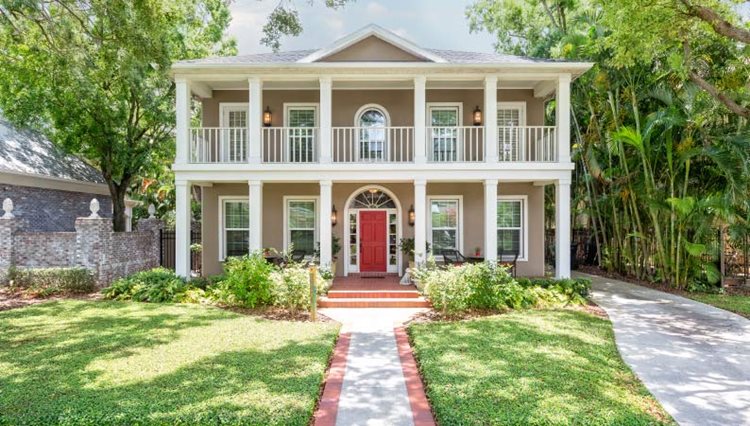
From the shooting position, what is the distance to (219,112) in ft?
41.5

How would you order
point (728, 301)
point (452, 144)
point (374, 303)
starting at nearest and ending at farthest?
point (374, 303)
point (728, 301)
point (452, 144)

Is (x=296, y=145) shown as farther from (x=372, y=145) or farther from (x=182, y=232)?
(x=182, y=232)

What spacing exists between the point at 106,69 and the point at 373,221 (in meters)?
8.13

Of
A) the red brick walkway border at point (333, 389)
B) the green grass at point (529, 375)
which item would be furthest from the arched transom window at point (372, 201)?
the red brick walkway border at point (333, 389)

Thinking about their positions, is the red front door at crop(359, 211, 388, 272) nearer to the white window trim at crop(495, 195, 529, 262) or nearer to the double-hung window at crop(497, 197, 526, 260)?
the double-hung window at crop(497, 197, 526, 260)

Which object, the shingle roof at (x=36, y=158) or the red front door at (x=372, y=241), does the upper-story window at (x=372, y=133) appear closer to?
the red front door at (x=372, y=241)

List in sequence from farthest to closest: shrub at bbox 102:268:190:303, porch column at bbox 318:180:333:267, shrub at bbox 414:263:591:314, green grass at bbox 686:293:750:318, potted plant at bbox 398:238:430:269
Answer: potted plant at bbox 398:238:430:269
porch column at bbox 318:180:333:267
shrub at bbox 102:268:190:303
green grass at bbox 686:293:750:318
shrub at bbox 414:263:591:314

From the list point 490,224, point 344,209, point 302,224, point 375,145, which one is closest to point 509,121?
point 490,224

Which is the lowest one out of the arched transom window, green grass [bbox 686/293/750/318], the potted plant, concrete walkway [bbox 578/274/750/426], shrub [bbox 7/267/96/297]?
concrete walkway [bbox 578/274/750/426]

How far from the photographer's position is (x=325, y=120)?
10.8 m

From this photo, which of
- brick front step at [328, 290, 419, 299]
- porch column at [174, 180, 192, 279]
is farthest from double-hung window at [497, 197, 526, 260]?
porch column at [174, 180, 192, 279]

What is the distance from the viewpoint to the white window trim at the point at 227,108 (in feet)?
41.4

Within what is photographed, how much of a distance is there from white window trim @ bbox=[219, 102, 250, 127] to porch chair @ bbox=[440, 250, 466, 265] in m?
7.25

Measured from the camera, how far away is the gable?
1129 cm
